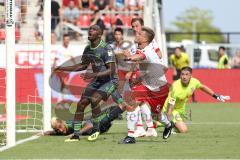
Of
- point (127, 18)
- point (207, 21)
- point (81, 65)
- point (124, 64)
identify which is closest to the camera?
point (81, 65)

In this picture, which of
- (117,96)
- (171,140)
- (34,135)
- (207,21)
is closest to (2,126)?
(34,135)

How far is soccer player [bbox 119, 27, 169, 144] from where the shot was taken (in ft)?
48.0

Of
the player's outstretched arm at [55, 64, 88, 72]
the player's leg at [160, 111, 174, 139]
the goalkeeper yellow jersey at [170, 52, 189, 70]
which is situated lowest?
the player's leg at [160, 111, 174, 139]

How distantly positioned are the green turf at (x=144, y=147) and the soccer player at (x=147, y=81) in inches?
19.2

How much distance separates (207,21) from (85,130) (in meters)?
97.8

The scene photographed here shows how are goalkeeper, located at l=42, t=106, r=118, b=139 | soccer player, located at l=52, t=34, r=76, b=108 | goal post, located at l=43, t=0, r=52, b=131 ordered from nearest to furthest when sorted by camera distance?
goalkeeper, located at l=42, t=106, r=118, b=139 < goal post, located at l=43, t=0, r=52, b=131 < soccer player, located at l=52, t=34, r=76, b=108

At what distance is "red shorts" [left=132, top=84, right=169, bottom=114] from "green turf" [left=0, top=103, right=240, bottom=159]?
1.89ft

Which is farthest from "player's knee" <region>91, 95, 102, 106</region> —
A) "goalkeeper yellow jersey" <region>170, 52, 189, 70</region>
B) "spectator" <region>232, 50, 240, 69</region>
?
"spectator" <region>232, 50, 240, 69</region>

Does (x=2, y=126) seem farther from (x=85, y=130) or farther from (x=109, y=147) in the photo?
(x=109, y=147)

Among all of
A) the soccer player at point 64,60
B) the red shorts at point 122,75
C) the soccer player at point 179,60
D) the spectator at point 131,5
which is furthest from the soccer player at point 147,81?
the spectator at point 131,5

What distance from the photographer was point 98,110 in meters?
16.1

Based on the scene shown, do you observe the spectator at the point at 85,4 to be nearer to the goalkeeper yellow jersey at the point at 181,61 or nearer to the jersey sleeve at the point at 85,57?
the goalkeeper yellow jersey at the point at 181,61

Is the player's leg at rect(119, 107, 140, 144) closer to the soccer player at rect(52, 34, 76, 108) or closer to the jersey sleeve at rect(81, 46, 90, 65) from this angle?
the jersey sleeve at rect(81, 46, 90, 65)

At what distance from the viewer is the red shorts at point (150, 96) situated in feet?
50.0
